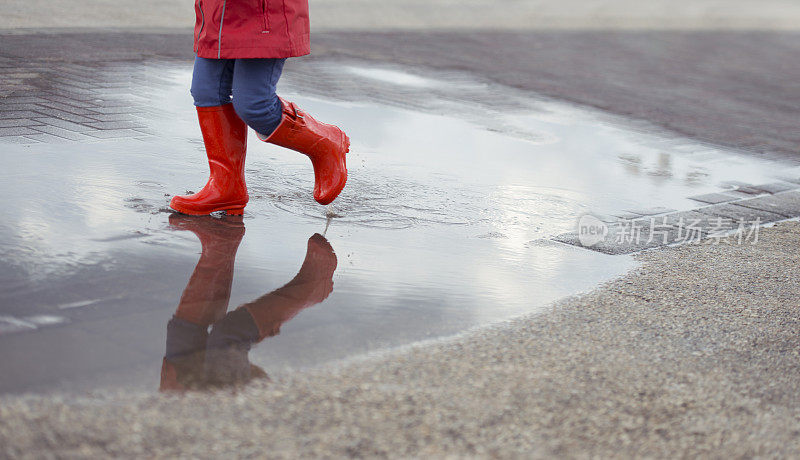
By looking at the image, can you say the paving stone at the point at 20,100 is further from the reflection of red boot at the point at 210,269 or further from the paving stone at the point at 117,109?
the reflection of red boot at the point at 210,269

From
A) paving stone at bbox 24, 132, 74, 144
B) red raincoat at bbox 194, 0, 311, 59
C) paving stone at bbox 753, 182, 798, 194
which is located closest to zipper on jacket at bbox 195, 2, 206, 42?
red raincoat at bbox 194, 0, 311, 59

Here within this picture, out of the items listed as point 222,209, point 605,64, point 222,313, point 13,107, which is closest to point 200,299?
point 222,313

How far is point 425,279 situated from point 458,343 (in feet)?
1.90

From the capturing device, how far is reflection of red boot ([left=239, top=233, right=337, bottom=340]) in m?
2.89

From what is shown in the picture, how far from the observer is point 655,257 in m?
3.95

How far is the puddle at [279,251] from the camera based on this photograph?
2631 millimetres

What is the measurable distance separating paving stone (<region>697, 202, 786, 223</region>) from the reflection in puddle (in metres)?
2.22

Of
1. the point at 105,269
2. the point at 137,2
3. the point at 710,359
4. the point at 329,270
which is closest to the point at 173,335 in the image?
the point at 105,269

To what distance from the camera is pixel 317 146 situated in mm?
4039

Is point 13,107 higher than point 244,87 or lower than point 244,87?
lower

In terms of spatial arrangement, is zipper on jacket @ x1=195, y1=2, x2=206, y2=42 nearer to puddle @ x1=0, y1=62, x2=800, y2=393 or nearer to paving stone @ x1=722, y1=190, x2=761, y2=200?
puddle @ x1=0, y1=62, x2=800, y2=393

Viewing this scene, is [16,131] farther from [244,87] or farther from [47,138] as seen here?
[244,87]

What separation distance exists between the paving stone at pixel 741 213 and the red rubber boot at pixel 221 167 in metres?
2.35

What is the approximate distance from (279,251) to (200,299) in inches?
23.7
